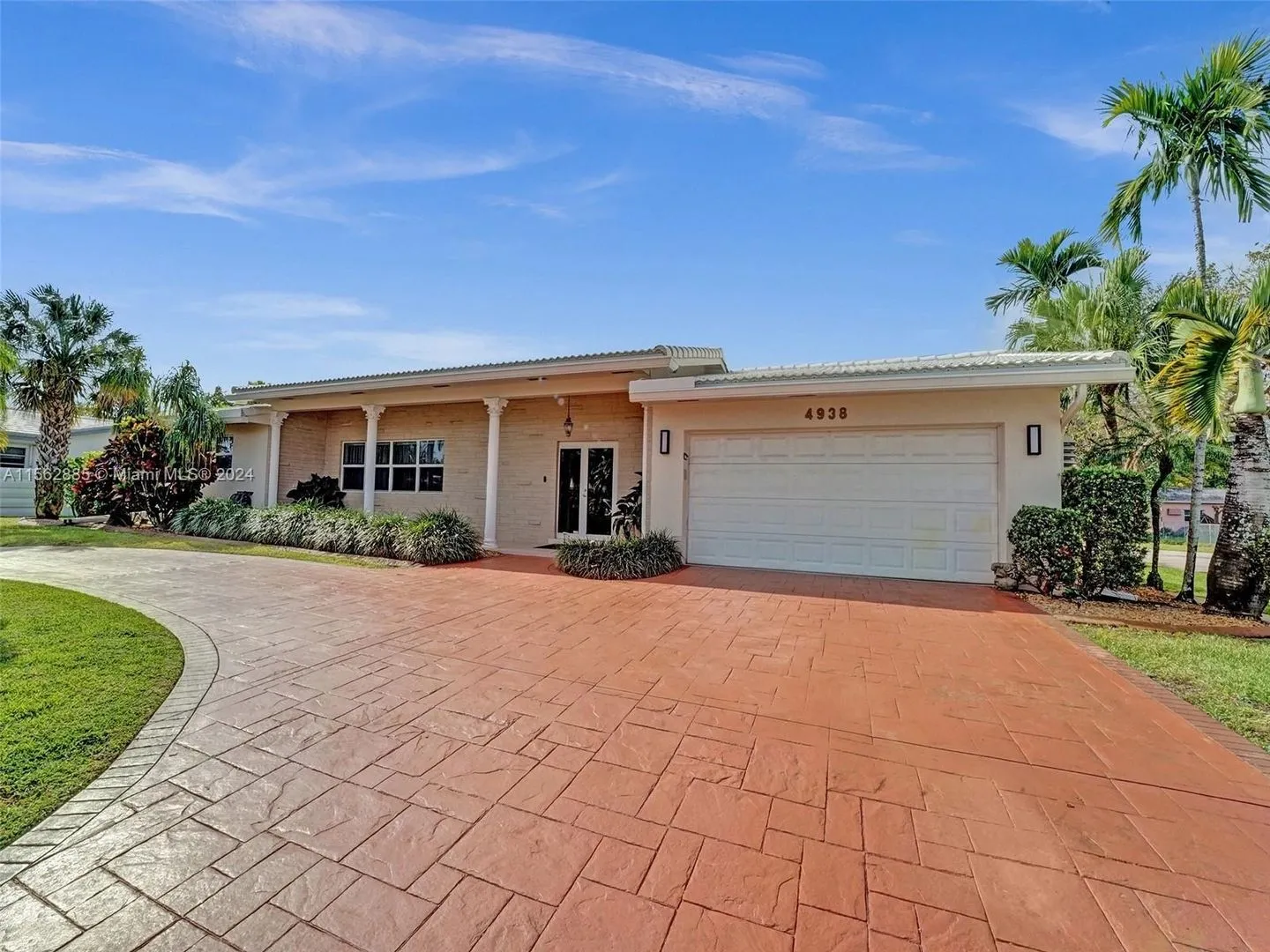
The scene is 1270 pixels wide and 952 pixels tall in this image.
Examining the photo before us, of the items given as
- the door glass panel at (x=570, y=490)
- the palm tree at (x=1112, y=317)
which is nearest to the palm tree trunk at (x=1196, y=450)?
the palm tree at (x=1112, y=317)

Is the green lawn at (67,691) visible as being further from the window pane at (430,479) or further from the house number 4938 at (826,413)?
the house number 4938 at (826,413)

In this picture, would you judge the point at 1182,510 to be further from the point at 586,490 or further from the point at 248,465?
the point at 248,465

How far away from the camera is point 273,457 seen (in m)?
13.5

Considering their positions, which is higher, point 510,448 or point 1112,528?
point 510,448

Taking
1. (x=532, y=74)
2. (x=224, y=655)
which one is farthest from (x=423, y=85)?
(x=224, y=655)

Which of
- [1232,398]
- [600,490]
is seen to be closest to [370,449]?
[600,490]

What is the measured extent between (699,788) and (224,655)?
4033 mm

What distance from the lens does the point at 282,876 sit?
1968 mm

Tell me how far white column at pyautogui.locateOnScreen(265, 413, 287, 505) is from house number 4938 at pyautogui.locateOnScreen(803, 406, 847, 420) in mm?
12669

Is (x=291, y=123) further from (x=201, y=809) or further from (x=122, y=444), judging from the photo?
(x=122, y=444)

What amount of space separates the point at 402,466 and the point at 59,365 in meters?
10.5

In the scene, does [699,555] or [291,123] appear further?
[699,555]

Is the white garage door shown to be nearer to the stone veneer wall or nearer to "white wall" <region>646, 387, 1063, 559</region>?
"white wall" <region>646, 387, 1063, 559</region>

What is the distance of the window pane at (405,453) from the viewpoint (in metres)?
14.0
